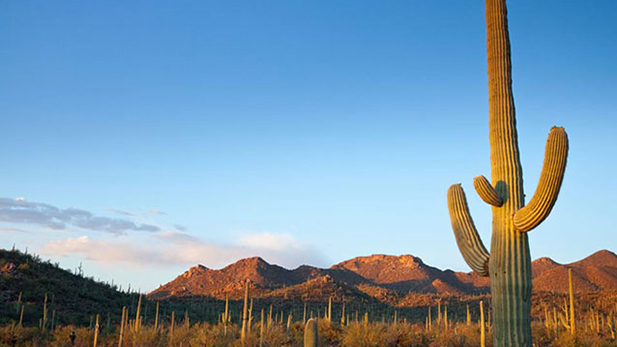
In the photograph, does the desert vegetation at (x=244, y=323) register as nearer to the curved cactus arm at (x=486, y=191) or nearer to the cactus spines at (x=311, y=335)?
the cactus spines at (x=311, y=335)

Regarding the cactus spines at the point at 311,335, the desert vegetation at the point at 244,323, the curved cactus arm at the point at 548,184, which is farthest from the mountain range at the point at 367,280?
the cactus spines at the point at 311,335

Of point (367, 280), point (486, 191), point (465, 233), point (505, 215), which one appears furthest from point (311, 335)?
point (367, 280)

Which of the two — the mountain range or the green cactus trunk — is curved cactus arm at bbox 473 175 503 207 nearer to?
the green cactus trunk

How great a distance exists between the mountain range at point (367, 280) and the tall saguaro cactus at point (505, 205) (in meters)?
37.6

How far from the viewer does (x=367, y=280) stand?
6994cm

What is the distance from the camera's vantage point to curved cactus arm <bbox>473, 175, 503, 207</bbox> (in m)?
6.77

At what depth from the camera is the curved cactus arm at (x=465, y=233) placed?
727 cm

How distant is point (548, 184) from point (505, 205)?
731mm

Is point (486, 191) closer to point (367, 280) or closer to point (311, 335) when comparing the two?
point (311, 335)

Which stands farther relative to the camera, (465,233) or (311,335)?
(465,233)

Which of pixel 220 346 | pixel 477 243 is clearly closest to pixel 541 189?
pixel 477 243

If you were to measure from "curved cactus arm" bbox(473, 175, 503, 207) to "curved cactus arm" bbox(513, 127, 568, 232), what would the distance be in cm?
37

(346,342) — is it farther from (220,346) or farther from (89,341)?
(89,341)

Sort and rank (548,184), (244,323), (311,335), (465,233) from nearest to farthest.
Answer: (311,335)
(548,184)
(465,233)
(244,323)
